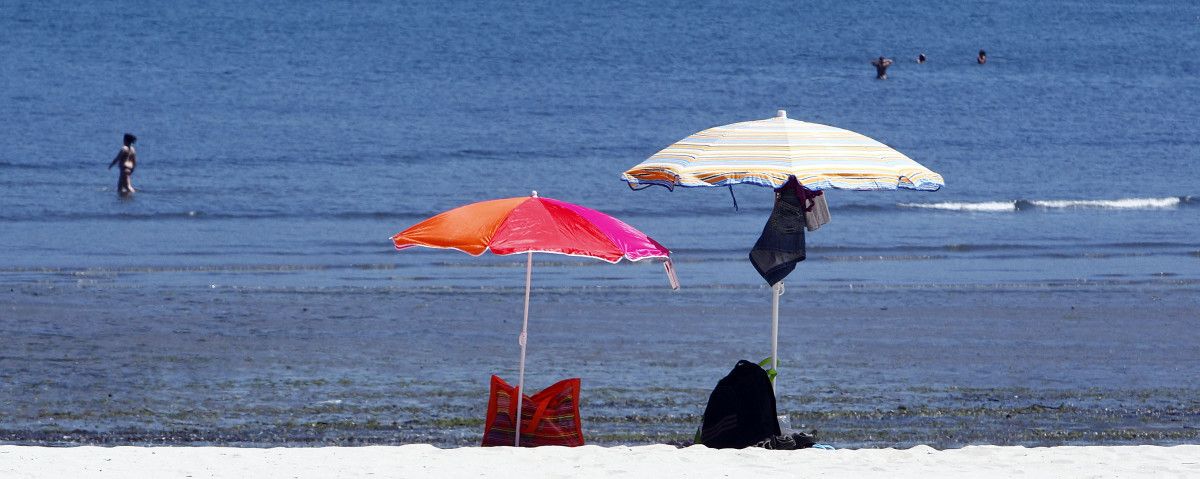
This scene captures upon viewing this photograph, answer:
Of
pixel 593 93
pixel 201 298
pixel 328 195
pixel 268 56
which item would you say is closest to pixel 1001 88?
pixel 593 93

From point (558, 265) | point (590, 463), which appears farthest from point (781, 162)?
point (558, 265)

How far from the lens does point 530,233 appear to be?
700cm

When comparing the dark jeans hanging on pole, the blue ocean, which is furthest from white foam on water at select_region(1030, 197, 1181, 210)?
the dark jeans hanging on pole

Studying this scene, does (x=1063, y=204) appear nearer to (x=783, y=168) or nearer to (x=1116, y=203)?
(x=1116, y=203)

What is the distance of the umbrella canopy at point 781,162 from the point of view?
694 centimetres

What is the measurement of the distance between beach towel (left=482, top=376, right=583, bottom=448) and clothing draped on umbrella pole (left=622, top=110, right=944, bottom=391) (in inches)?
44.6

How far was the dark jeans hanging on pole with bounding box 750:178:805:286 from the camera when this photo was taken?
7.58 meters

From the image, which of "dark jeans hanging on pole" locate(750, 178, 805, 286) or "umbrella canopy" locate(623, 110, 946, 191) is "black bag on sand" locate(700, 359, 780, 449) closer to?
"dark jeans hanging on pole" locate(750, 178, 805, 286)

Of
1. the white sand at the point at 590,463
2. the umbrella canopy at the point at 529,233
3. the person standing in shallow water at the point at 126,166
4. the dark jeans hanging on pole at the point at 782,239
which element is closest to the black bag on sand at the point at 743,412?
the white sand at the point at 590,463

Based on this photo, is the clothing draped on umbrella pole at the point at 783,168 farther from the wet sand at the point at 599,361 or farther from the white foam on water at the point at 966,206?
the white foam on water at the point at 966,206

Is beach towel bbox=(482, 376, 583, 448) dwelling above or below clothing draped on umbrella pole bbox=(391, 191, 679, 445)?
below

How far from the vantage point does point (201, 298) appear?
13516 mm

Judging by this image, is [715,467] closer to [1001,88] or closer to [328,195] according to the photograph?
[328,195]

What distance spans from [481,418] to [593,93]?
42311 millimetres
